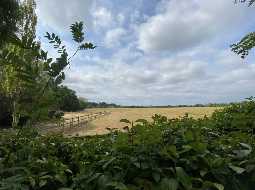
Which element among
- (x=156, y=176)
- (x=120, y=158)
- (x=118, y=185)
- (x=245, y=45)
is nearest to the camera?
(x=118, y=185)

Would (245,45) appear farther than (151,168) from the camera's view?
Yes

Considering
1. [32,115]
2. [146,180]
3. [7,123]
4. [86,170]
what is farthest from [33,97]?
[7,123]

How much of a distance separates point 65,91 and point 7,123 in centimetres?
4152

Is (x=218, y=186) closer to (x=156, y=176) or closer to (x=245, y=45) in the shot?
(x=156, y=176)

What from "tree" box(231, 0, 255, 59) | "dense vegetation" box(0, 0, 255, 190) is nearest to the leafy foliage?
"tree" box(231, 0, 255, 59)

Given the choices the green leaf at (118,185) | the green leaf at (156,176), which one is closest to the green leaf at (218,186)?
the green leaf at (156,176)

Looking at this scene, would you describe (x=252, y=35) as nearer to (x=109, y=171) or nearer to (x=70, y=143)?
(x=70, y=143)

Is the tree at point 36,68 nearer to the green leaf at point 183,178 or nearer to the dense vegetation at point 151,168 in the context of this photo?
the dense vegetation at point 151,168

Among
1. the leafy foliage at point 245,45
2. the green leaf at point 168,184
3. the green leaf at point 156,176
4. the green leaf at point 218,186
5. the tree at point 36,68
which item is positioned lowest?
the green leaf at point 218,186

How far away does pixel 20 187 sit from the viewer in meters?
2.11

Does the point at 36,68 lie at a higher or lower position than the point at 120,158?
higher

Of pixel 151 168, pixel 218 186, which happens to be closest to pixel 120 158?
pixel 151 168

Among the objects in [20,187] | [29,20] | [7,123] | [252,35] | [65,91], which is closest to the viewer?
[20,187]

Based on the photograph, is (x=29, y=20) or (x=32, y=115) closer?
(x=32, y=115)
